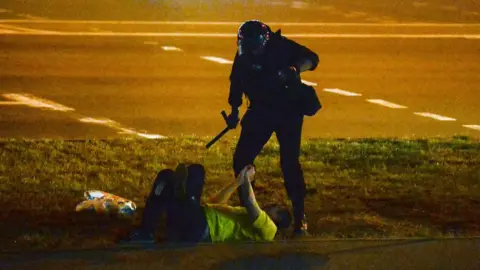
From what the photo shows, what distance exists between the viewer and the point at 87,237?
743cm

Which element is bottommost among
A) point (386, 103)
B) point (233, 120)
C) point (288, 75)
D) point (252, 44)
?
point (386, 103)

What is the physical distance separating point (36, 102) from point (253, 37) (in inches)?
264

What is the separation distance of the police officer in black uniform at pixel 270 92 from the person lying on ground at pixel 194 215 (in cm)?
15

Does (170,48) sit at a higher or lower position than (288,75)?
lower

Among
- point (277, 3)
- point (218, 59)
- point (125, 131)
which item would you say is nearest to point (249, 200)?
point (125, 131)

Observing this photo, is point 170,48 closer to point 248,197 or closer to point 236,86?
point 236,86

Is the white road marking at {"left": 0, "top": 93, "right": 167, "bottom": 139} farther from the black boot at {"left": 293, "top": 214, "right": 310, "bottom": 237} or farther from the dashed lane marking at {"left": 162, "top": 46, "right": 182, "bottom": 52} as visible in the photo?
the black boot at {"left": 293, "top": 214, "right": 310, "bottom": 237}

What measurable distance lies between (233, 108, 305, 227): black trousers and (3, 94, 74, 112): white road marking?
5793mm

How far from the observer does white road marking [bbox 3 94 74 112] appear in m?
12.9

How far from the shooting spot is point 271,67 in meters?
7.00

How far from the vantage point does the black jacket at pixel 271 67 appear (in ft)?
22.9

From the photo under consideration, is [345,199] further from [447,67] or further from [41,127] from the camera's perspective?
[447,67]

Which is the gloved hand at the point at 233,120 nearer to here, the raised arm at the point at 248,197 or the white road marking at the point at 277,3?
the raised arm at the point at 248,197

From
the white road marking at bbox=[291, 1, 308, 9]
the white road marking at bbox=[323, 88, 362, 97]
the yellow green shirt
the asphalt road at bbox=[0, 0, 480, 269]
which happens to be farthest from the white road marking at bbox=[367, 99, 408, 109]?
the white road marking at bbox=[291, 1, 308, 9]
